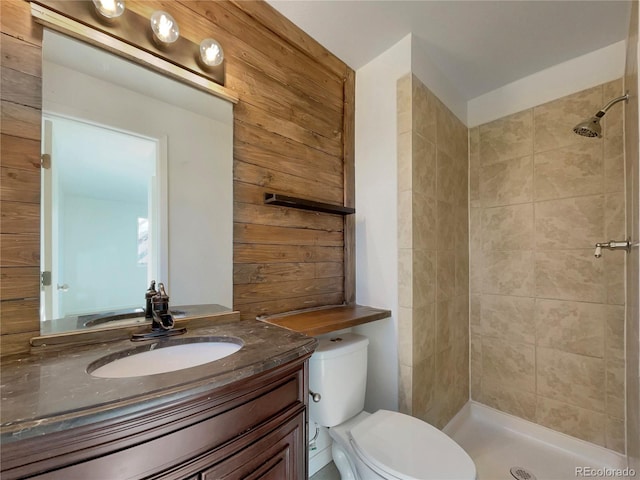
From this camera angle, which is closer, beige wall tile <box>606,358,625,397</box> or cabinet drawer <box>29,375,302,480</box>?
cabinet drawer <box>29,375,302,480</box>

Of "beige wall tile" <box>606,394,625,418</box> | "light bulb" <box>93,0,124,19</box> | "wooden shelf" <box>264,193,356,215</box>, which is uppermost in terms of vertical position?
"light bulb" <box>93,0,124,19</box>

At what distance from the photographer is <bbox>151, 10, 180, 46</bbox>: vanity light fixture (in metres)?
1.04

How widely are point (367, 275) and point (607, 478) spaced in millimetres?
1681

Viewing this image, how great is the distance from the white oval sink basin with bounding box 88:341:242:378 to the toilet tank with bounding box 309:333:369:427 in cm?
46

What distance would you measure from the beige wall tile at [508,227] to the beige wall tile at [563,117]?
0.43 meters

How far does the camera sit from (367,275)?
1.72 m

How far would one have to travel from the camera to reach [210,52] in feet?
3.88

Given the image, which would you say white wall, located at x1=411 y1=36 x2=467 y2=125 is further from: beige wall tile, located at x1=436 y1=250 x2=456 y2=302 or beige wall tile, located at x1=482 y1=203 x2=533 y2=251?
beige wall tile, located at x1=436 y1=250 x2=456 y2=302

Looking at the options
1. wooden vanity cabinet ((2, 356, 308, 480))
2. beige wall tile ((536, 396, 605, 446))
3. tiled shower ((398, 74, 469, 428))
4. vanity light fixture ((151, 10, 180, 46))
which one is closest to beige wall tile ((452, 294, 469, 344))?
tiled shower ((398, 74, 469, 428))

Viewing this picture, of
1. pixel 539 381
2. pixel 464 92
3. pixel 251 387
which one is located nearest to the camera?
pixel 251 387

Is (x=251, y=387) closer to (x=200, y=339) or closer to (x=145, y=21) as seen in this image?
(x=200, y=339)

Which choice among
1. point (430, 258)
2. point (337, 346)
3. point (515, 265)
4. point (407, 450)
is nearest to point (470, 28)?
point (430, 258)

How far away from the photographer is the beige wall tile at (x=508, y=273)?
1.90m

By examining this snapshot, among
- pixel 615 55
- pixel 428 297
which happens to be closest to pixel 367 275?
pixel 428 297
